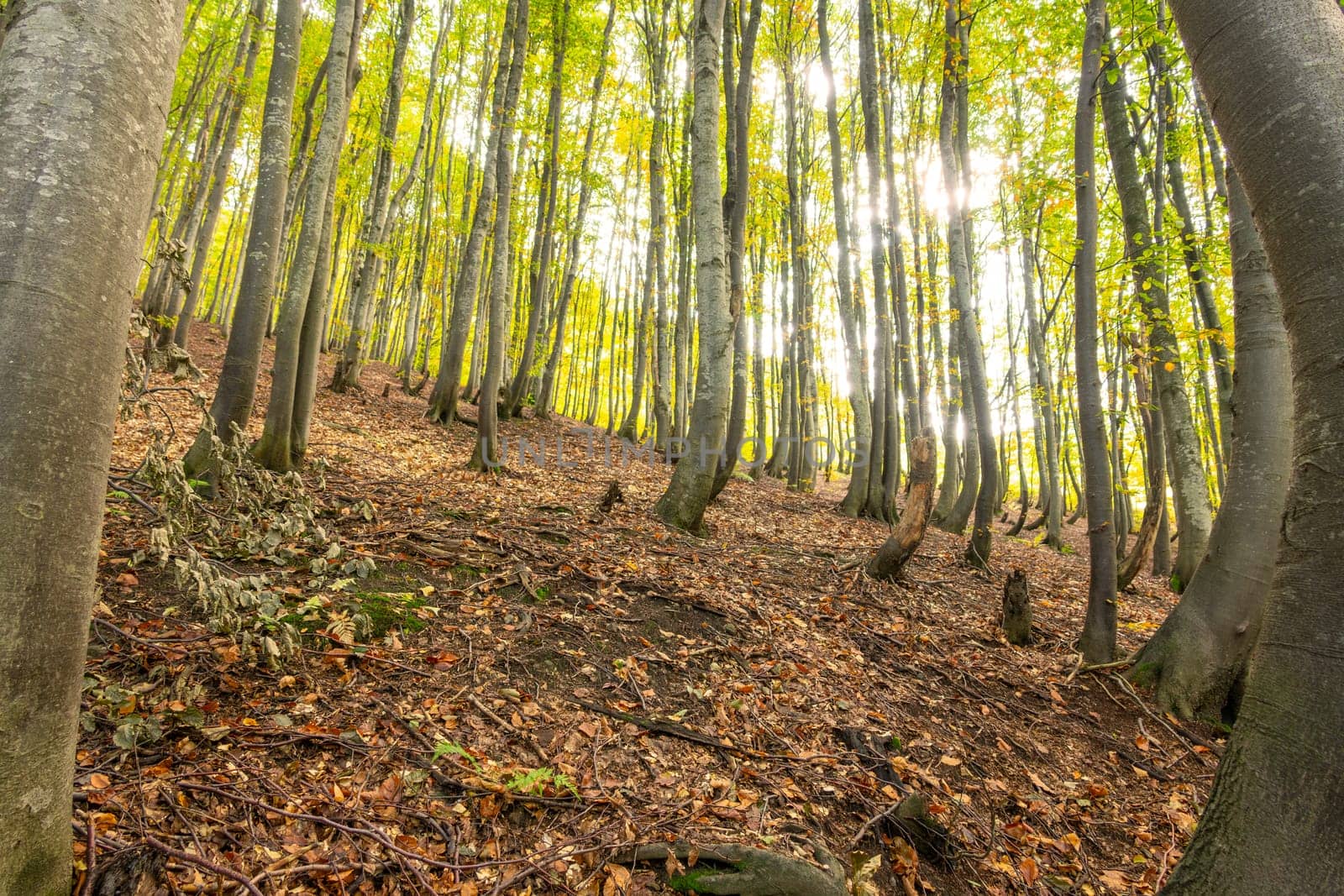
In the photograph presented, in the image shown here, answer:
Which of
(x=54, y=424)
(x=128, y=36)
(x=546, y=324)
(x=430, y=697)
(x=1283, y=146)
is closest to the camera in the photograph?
(x=54, y=424)

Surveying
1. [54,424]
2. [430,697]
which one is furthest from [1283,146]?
[430,697]

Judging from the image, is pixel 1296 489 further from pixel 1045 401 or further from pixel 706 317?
pixel 1045 401

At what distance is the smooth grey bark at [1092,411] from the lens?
473cm

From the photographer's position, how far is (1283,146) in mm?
1461

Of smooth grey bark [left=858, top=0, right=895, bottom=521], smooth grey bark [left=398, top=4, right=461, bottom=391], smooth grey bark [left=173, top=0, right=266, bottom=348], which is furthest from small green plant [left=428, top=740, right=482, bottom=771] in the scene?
smooth grey bark [left=398, top=4, right=461, bottom=391]

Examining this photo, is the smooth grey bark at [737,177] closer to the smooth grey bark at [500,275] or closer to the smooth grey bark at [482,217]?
the smooth grey bark at [500,275]

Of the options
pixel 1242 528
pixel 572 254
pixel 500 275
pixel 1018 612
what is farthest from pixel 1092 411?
pixel 572 254

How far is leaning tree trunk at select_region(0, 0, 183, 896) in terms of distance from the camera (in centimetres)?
119

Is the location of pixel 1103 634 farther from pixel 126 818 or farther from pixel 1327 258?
pixel 126 818

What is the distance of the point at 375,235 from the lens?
12.4 metres

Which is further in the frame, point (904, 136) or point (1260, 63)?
point (904, 136)

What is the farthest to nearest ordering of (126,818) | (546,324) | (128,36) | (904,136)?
1. (546,324)
2. (904,136)
3. (126,818)
4. (128,36)

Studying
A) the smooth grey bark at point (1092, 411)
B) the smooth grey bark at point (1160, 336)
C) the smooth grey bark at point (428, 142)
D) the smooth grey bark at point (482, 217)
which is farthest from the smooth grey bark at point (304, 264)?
the smooth grey bark at point (428, 142)

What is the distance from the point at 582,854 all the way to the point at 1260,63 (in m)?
3.28
